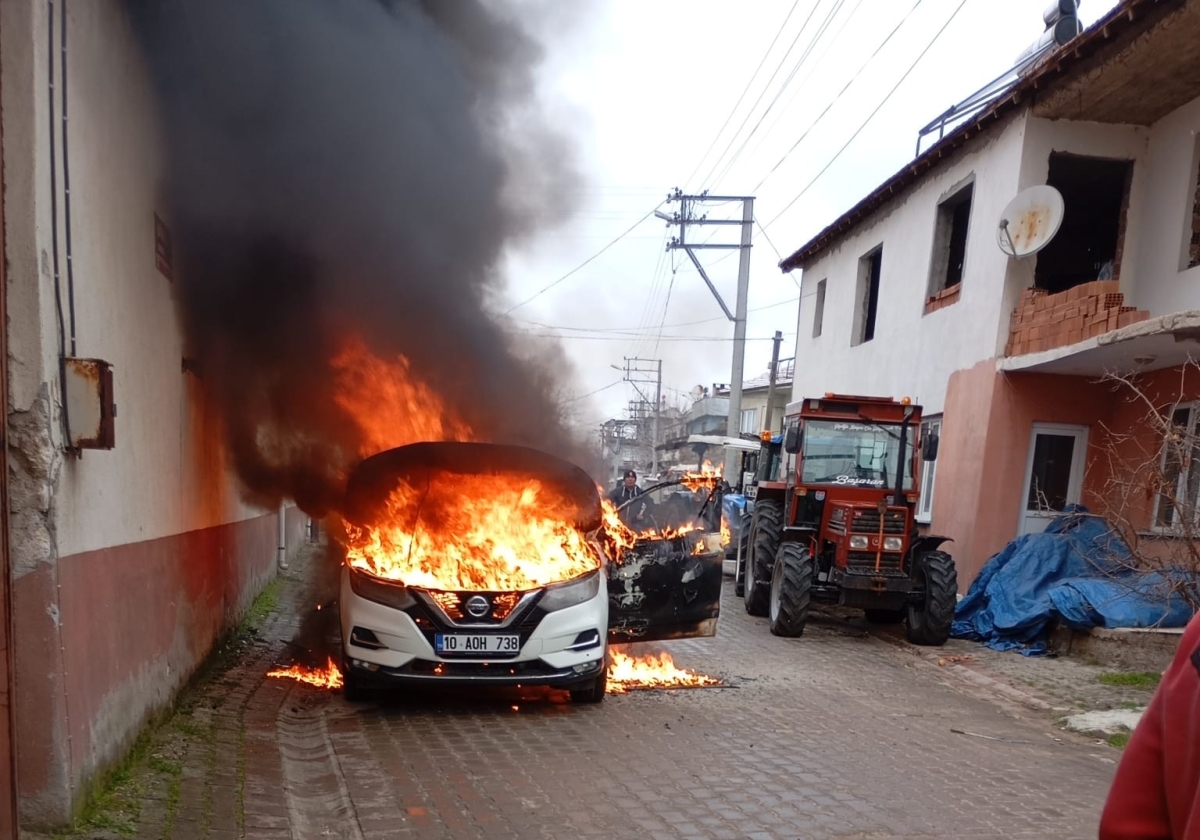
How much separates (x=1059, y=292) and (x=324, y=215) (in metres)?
10.1

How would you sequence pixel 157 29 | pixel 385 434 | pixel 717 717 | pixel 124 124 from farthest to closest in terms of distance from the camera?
pixel 385 434
pixel 717 717
pixel 157 29
pixel 124 124

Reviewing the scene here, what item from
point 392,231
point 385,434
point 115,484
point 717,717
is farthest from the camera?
point 385,434

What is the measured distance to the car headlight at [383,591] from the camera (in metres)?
5.64

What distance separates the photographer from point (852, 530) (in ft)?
31.4

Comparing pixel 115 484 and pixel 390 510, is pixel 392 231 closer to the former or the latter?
pixel 390 510

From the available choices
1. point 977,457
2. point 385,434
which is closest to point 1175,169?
point 977,457

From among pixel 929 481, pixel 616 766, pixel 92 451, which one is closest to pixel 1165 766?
pixel 616 766

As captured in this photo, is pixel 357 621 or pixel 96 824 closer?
pixel 96 824

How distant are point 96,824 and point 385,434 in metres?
5.43

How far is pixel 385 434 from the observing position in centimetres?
877

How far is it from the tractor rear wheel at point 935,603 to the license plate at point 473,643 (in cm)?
568

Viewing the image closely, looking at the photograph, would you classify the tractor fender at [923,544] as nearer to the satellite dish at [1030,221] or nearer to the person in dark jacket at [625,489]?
the satellite dish at [1030,221]

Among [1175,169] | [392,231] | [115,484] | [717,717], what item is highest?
[1175,169]

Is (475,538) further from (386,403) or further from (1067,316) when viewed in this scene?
(1067,316)
